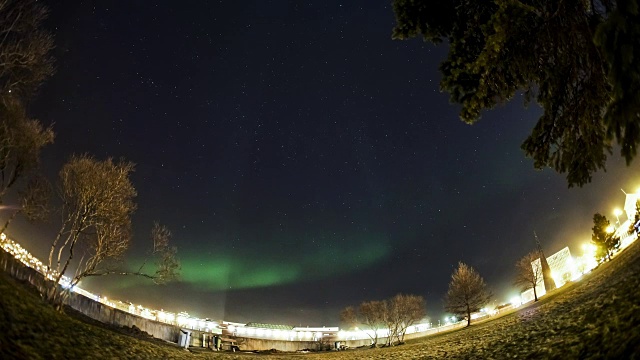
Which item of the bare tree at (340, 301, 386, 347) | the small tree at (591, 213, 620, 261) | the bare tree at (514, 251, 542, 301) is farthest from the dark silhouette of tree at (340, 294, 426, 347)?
the small tree at (591, 213, 620, 261)

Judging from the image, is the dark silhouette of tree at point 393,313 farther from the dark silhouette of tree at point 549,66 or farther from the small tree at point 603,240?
the dark silhouette of tree at point 549,66

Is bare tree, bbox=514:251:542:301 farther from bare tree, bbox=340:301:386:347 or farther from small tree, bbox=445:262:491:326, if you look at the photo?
bare tree, bbox=340:301:386:347

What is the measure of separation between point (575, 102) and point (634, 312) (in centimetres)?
582

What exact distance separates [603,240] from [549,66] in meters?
70.8

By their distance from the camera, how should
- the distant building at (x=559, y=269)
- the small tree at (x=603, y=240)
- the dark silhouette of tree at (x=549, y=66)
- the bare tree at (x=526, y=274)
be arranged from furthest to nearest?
the distant building at (x=559, y=269) → the bare tree at (x=526, y=274) → the small tree at (x=603, y=240) → the dark silhouette of tree at (x=549, y=66)

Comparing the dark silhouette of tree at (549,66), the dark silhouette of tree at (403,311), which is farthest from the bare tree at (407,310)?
the dark silhouette of tree at (549,66)

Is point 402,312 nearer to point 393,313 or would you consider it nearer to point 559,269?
point 393,313

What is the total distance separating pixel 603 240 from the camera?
61.0 meters

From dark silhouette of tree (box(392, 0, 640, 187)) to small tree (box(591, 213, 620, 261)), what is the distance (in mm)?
65775

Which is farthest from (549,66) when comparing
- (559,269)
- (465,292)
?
(559,269)

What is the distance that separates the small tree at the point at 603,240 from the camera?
5838 centimetres

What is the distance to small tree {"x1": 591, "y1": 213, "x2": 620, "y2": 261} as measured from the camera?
192 ft

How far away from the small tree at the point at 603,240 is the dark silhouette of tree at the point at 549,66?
65775 millimetres

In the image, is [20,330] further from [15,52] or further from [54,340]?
[15,52]
